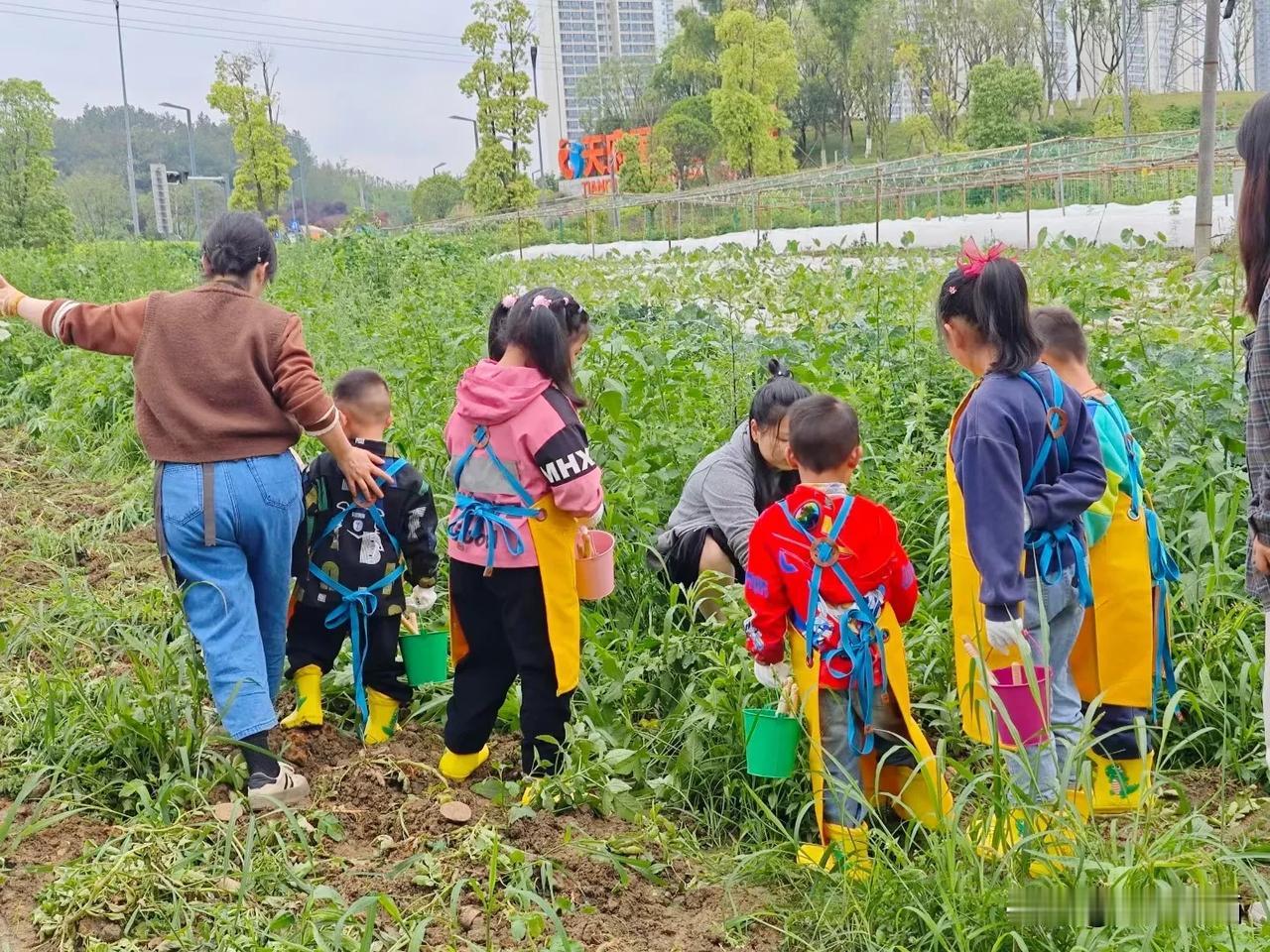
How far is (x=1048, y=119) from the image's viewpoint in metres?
50.1

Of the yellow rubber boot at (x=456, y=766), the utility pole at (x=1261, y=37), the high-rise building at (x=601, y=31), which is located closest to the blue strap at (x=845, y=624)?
the yellow rubber boot at (x=456, y=766)

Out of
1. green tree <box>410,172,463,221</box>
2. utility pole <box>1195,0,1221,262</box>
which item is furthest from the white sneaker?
green tree <box>410,172,463,221</box>

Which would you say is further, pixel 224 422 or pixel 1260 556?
pixel 224 422

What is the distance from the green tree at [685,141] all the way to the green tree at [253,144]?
17281 millimetres

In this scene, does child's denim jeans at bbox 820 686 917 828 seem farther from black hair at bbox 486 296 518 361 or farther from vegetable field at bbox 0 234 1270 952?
black hair at bbox 486 296 518 361

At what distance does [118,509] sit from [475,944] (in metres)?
4.30

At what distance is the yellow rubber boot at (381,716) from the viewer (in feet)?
12.3

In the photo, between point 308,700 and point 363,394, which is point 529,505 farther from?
point 308,700

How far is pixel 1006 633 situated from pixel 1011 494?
321mm

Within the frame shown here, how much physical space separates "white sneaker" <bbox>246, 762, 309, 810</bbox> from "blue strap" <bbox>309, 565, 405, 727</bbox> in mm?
460

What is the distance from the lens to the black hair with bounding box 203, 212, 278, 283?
3230mm

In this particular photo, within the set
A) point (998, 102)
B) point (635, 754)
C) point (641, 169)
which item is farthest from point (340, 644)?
point (641, 169)

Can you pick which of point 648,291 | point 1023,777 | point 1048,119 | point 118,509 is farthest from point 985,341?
point 1048,119

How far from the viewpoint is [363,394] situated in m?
3.69
